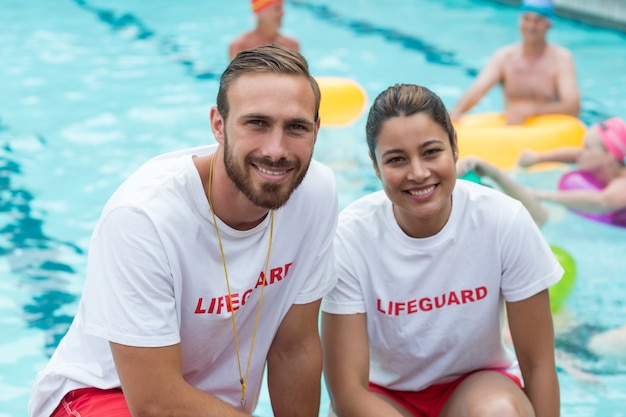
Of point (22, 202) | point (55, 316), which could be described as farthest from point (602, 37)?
point (55, 316)

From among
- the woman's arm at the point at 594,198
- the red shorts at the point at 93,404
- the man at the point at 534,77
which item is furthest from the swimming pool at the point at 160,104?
the red shorts at the point at 93,404

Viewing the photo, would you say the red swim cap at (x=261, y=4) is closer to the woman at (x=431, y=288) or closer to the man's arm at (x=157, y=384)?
the woman at (x=431, y=288)

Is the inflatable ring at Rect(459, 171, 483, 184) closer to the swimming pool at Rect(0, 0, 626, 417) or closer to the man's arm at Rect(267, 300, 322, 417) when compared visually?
the swimming pool at Rect(0, 0, 626, 417)

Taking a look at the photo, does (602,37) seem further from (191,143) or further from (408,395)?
(408,395)

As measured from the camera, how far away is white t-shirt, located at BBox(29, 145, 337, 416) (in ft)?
7.45

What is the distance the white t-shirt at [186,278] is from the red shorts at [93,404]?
23mm

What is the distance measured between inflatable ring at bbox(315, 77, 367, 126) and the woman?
3.74 m

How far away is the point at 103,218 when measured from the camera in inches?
90.4

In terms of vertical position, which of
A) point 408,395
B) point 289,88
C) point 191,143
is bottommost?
point 191,143

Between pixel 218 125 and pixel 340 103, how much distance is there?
4.13 m

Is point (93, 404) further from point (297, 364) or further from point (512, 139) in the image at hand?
point (512, 139)

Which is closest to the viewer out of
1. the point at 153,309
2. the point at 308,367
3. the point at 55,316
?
the point at 153,309

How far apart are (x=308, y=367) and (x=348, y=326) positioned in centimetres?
16

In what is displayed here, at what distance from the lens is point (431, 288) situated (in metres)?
2.66
